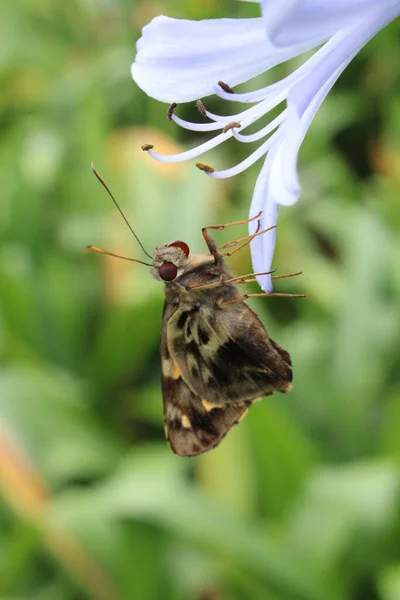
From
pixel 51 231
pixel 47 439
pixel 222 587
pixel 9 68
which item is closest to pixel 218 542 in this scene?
pixel 222 587

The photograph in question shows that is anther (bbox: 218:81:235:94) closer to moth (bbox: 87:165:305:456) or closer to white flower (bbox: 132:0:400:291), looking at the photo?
white flower (bbox: 132:0:400:291)

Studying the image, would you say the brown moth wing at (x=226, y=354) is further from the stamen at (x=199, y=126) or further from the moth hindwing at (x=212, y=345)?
the stamen at (x=199, y=126)

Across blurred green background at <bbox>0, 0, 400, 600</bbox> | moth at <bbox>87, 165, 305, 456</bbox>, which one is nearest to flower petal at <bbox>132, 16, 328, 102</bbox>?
moth at <bbox>87, 165, 305, 456</bbox>

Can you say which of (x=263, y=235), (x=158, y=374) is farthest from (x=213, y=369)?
(x=158, y=374)

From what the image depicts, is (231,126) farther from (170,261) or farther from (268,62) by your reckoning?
(170,261)

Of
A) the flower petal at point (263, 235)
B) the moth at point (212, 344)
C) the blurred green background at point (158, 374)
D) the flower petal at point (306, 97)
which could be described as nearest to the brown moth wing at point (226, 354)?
the moth at point (212, 344)

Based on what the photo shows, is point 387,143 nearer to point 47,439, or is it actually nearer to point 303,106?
point 47,439

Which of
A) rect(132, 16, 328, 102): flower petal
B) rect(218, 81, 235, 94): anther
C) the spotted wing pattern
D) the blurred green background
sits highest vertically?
rect(132, 16, 328, 102): flower petal
